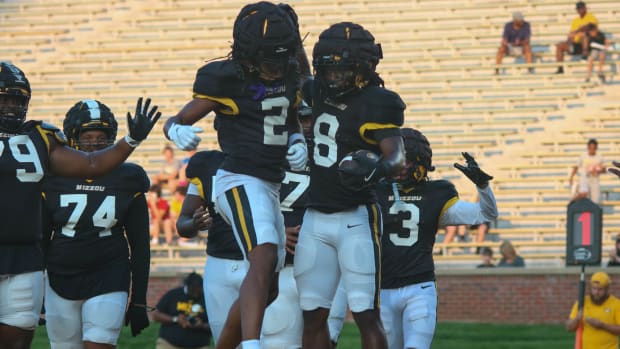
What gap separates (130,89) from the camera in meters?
23.5

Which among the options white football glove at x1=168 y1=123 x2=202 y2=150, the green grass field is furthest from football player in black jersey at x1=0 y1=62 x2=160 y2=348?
the green grass field

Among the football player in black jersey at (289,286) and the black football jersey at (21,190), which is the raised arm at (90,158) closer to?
the black football jersey at (21,190)

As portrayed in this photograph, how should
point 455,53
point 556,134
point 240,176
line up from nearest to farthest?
point 240,176, point 556,134, point 455,53

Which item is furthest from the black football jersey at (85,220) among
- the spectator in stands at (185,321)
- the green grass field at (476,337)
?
the green grass field at (476,337)

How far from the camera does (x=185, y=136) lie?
620cm

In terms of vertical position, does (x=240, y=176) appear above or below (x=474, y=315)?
Result: above

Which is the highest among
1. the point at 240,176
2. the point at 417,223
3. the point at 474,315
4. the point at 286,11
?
the point at 286,11

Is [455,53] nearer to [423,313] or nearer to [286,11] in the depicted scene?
[423,313]

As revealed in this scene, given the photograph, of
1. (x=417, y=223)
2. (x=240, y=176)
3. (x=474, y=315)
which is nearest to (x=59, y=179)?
(x=240, y=176)

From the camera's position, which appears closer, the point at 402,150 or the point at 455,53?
the point at 402,150

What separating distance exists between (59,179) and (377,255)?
2152 mm

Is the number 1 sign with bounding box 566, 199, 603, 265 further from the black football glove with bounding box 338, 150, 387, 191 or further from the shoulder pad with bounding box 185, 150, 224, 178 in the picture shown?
the black football glove with bounding box 338, 150, 387, 191

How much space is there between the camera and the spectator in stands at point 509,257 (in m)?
17.3

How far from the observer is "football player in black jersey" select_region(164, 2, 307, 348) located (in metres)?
6.32
